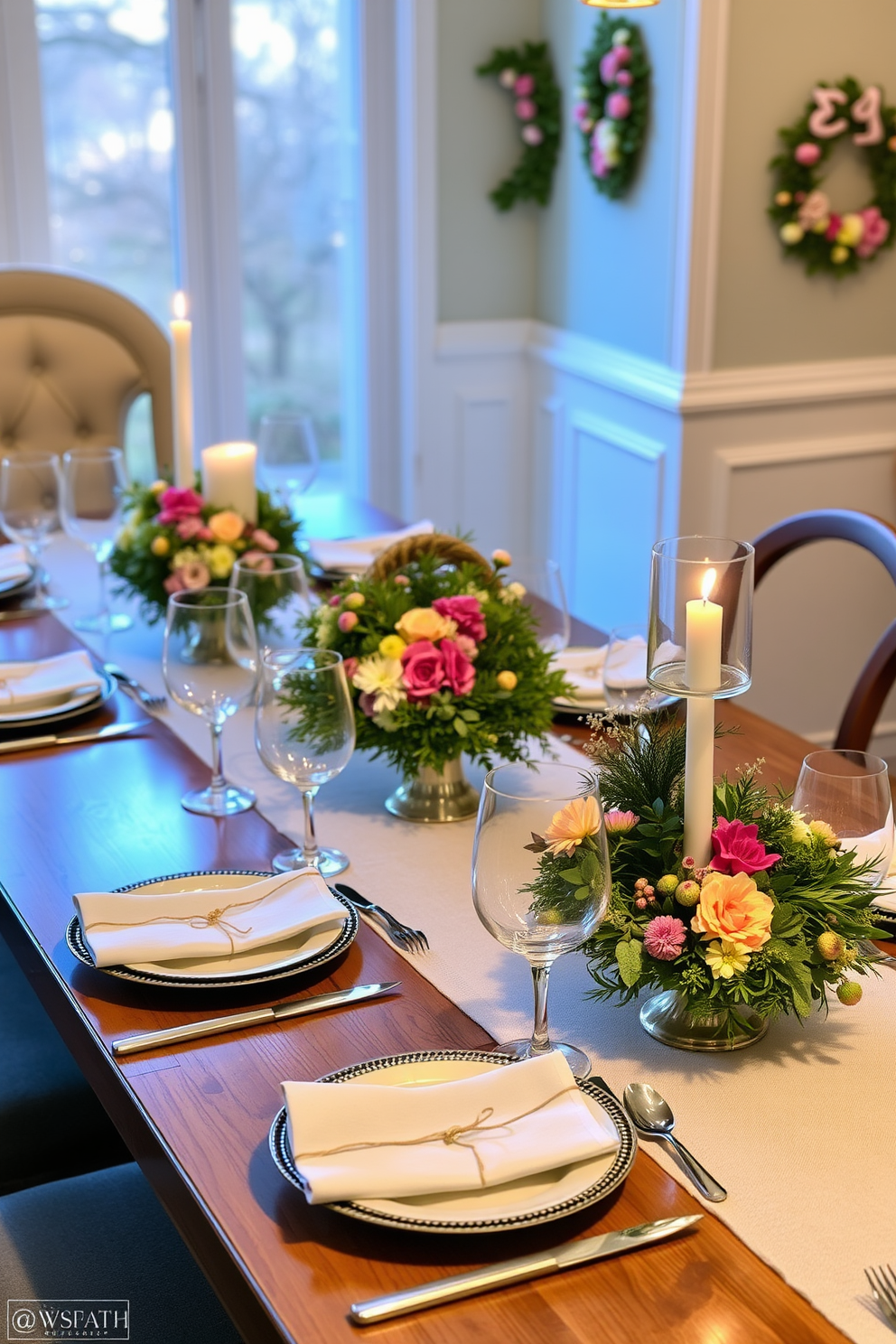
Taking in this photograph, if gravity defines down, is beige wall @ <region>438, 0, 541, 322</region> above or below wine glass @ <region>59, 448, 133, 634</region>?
above

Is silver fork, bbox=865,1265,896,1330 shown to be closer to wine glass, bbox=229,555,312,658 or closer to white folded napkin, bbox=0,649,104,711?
wine glass, bbox=229,555,312,658

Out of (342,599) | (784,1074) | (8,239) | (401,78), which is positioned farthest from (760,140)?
(784,1074)

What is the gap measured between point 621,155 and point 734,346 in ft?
1.68

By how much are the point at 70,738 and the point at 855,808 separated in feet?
2.93

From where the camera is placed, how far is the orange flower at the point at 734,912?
3.09ft

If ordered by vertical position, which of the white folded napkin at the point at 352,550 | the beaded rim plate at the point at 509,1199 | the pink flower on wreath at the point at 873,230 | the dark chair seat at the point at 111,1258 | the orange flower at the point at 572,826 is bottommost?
the dark chair seat at the point at 111,1258

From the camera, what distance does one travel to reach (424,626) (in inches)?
54.4

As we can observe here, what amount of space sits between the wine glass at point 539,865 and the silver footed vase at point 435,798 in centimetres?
50

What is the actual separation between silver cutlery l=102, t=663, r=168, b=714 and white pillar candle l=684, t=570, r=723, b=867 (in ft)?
2.90

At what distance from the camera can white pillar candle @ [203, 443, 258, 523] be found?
6.33 feet

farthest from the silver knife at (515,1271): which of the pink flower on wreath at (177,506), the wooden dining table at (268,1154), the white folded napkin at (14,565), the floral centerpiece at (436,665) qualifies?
the white folded napkin at (14,565)

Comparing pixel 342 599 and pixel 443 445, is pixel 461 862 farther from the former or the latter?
pixel 443 445

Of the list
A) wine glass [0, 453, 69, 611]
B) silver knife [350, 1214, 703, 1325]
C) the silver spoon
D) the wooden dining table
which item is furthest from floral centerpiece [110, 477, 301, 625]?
silver knife [350, 1214, 703, 1325]

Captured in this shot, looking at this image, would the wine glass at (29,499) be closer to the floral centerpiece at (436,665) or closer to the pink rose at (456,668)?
the floral centerpiece at (436,665)
